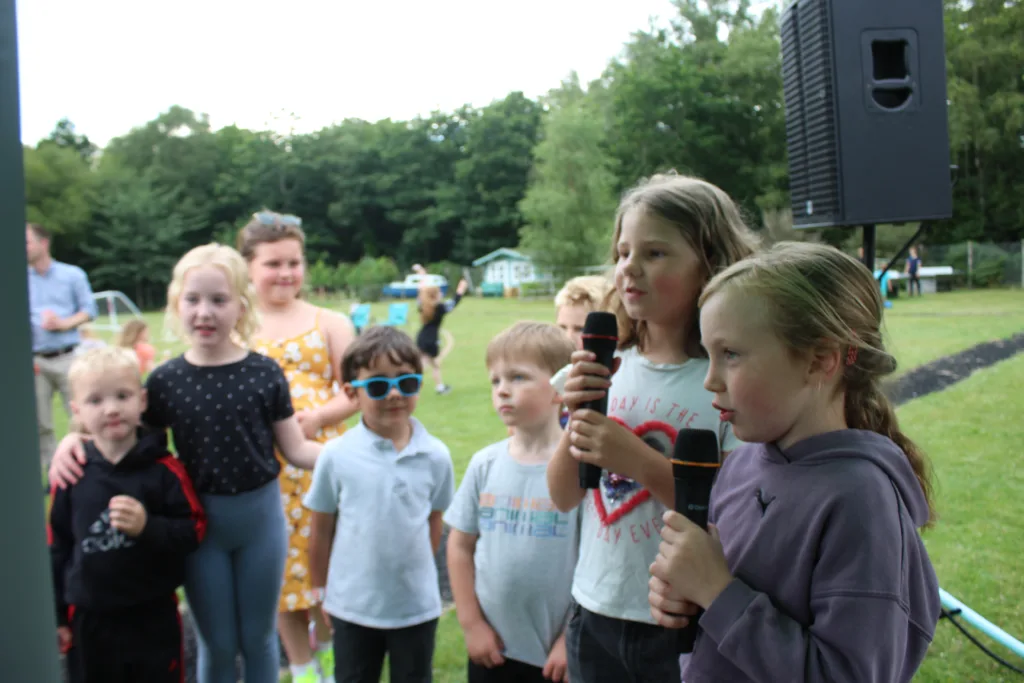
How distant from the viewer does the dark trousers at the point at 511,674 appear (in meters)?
1.81

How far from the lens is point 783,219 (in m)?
3.42

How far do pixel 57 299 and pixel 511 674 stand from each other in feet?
16.4

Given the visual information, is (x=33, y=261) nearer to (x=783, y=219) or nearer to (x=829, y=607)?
(x=783, y=219)

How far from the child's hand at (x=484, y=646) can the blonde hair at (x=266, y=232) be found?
59.5 inches

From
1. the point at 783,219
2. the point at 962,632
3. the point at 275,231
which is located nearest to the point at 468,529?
the point at 275,231

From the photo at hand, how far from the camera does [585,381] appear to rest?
1247 millimetres

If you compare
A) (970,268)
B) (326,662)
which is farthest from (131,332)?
(970,268)

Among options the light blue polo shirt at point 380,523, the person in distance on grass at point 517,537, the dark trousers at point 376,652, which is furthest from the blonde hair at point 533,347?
the dark trousers at point 376,652

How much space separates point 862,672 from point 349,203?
19909mm

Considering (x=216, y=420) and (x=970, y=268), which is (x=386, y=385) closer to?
(x=216, y=420)

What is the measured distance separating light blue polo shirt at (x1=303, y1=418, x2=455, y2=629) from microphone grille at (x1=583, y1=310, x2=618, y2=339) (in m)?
0.99

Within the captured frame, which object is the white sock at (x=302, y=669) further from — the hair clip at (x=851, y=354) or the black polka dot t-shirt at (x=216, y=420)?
the hair clip at (x=851, y=354)

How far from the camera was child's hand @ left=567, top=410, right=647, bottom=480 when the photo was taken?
4.10 ft

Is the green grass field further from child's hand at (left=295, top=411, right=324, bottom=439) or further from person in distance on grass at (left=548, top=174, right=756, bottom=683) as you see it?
person in distance on grass at (left=548, top=174, right=756, bottom=683)
